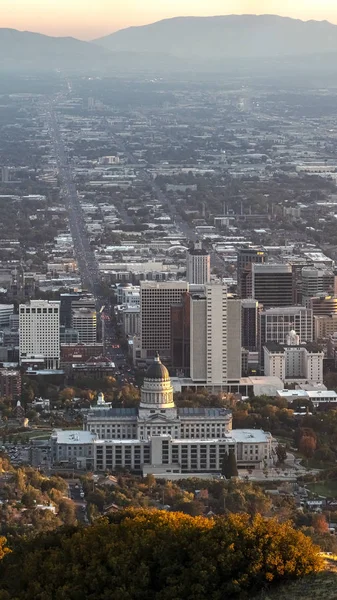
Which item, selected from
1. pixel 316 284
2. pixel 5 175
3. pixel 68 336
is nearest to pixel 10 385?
pixel 68 336

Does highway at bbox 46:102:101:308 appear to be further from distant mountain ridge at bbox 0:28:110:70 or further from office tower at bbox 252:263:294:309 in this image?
distant mountain ridge at bbox 0:28:110:70

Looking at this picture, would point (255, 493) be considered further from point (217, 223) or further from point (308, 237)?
point (217, 223)

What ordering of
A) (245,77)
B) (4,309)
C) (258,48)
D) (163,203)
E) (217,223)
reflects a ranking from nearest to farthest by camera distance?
(4,309) < (217,223) < (163,203) < (245,77) < (258,48)

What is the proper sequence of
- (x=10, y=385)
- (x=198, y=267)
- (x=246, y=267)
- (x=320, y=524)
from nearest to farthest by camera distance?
(x=320, y=524) → (x=10, y=385) → (x=246, y=267) → (x=198, y=267)

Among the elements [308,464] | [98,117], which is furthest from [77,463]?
[98,117]

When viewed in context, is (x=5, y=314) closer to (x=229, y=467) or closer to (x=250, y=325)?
(x=250, y=325)

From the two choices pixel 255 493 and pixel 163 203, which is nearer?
pixel 255 493
